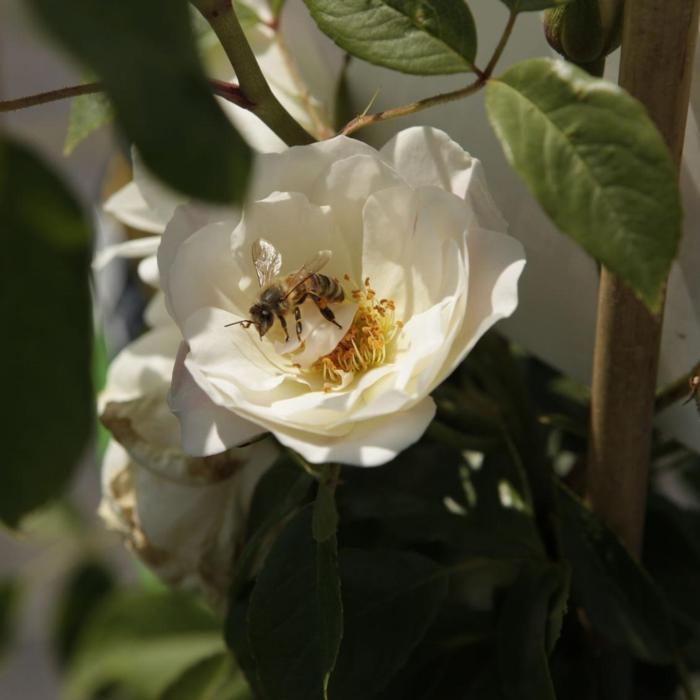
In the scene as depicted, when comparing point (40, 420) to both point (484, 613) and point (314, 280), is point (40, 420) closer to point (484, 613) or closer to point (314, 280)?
point (314, 280)

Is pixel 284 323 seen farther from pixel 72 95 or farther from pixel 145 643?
pixel 145 643

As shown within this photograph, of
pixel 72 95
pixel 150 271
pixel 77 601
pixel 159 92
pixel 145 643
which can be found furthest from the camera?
pixel 77 601

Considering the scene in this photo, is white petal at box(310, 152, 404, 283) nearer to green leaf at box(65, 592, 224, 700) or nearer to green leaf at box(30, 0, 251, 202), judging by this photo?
green leaf at box(30, 0, 251, 202)

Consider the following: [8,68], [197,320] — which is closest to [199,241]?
[197,320]

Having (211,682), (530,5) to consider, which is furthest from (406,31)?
(211,682)

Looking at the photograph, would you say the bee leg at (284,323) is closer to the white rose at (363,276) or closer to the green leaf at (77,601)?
the white rose at (363,276)

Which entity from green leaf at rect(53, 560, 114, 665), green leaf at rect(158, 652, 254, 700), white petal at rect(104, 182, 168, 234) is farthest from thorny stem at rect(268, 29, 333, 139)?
green leaf at rect(53, 560, 114, 665)
